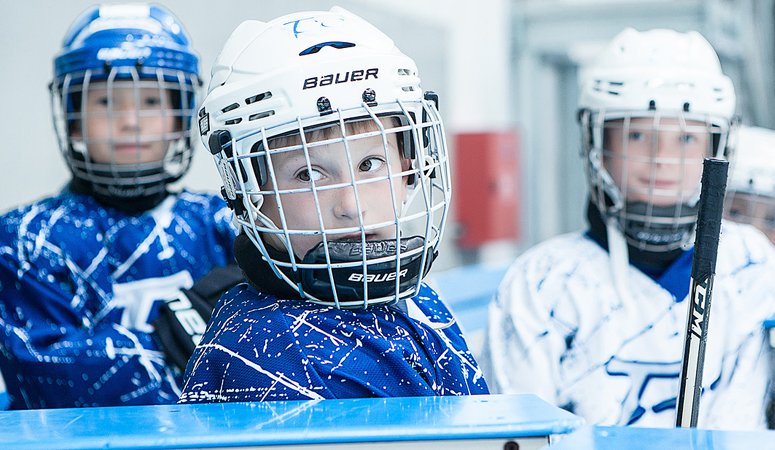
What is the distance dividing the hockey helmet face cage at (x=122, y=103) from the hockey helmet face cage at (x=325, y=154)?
0.68m

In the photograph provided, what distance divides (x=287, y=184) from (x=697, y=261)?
1.87 ft

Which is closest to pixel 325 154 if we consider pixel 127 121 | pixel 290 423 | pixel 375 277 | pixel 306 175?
pixel 306 175

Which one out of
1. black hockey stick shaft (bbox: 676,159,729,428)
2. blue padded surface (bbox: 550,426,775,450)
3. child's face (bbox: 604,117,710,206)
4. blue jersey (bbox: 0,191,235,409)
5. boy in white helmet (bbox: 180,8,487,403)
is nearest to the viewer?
blue padded surface (bbox: 550,426,775,450)

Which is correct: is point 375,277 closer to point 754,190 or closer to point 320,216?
point 320,216

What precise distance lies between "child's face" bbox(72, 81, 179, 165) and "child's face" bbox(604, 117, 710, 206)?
1070 mm

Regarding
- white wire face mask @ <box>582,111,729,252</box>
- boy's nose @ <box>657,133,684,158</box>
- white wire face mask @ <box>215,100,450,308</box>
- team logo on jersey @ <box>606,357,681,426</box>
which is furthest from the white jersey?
white wire face mask @ <box>215,100,450,308</box>

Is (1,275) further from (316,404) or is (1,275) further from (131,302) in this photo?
(316,404)

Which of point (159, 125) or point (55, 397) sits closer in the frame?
point (55, 397)

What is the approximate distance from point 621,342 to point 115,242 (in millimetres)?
1190

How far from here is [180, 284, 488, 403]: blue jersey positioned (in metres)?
1.04

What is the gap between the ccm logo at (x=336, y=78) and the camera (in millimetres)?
1105

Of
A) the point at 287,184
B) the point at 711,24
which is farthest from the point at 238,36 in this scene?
the point at 711,24

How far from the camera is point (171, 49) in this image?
1877 millimetres

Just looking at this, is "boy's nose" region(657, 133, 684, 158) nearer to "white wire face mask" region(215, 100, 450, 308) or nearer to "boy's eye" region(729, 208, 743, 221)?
"white wire face mask" region(215, 100, 450, 308)
